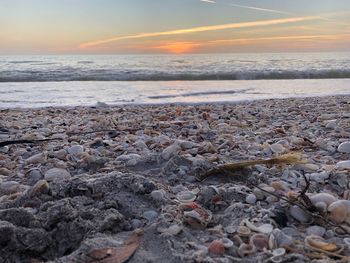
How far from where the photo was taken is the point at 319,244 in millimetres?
1632

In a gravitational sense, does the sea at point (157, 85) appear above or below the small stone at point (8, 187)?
below

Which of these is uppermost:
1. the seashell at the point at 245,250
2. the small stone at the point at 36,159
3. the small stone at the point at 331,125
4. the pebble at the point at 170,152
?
the pebble at the point at 170,152

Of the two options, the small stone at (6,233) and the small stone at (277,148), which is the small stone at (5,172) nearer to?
the small stone at (6,233)

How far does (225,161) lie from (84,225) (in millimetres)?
1283

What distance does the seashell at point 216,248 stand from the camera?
5.28 ft

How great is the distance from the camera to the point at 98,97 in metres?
10.4

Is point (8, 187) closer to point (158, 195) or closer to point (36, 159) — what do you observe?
point (36, 159)

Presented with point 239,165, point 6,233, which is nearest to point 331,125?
point 239,165

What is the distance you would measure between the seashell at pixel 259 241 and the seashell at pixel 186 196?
1.64ft

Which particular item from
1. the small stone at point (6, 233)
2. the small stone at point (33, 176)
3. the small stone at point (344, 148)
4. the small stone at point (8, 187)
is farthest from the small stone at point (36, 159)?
the small stone at point (344, 148)

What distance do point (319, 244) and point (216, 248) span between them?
406mm

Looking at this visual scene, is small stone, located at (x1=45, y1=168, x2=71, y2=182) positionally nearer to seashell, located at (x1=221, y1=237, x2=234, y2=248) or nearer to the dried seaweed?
the dried seaweed

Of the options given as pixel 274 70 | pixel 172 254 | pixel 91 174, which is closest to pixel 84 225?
pixel 172 254

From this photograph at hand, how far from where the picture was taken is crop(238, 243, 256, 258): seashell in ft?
5.27
